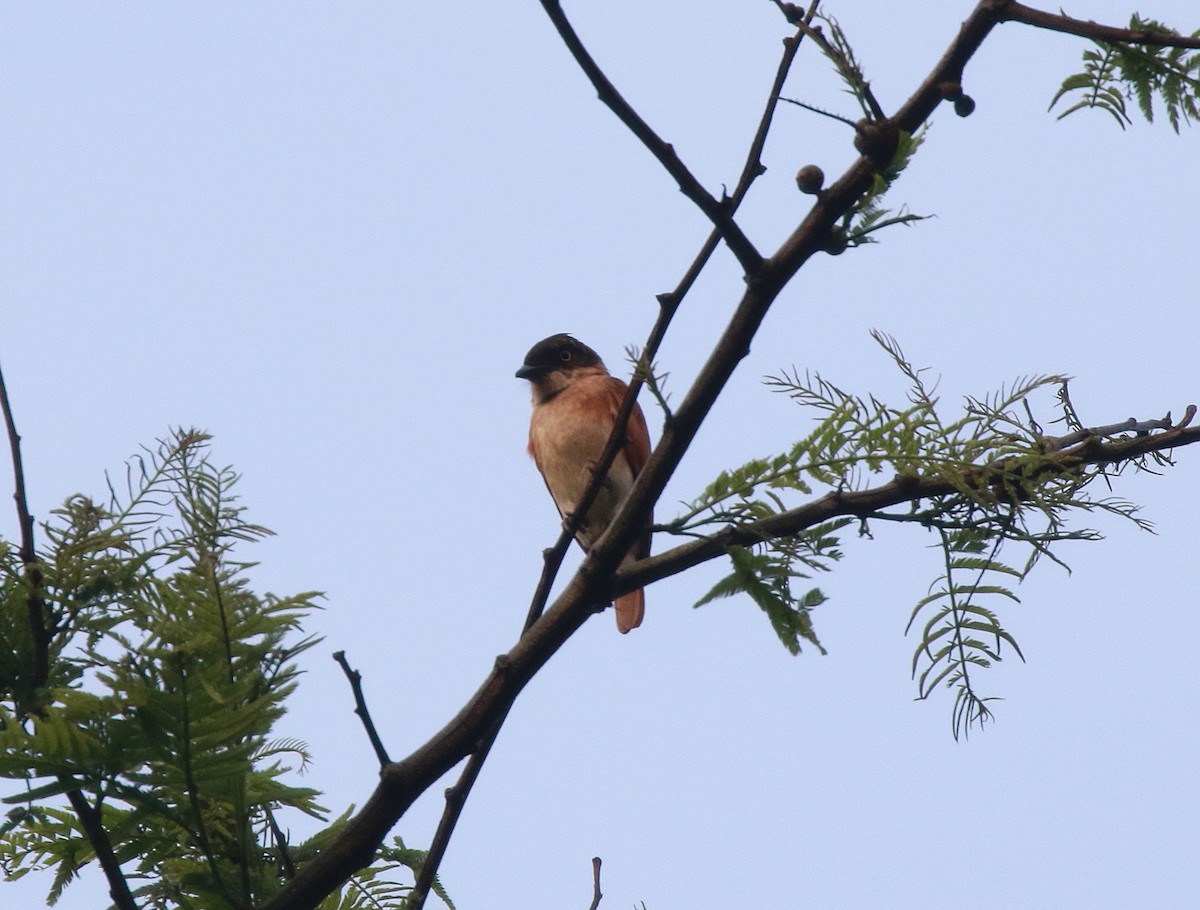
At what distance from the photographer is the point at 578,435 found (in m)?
7.30

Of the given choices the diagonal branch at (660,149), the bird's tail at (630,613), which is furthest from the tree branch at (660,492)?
the bird's tail at (630,613)

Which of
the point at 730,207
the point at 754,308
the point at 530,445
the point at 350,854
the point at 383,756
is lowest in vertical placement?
the point at 350,854

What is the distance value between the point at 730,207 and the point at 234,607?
3.27 ft

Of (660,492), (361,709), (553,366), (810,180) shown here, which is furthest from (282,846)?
(553,366)

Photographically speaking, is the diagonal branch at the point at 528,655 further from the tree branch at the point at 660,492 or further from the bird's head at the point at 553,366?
the bird's head at the point at 553,366

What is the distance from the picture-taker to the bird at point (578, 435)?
720cm

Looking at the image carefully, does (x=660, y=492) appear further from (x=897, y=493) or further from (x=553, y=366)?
(x=553, y=366)

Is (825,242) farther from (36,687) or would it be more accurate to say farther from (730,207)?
(36,687)

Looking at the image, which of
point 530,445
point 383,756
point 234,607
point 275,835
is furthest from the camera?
point 530,445

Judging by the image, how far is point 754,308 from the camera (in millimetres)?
2145

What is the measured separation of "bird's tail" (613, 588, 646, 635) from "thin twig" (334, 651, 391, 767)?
517cm

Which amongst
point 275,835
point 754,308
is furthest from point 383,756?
point 754,308

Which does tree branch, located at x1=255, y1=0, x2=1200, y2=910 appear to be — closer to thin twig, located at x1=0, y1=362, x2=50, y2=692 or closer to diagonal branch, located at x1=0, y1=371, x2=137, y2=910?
diagonal branch, located at x1=0, y1=371, x2=137, y2=910

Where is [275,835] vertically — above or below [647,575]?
below
